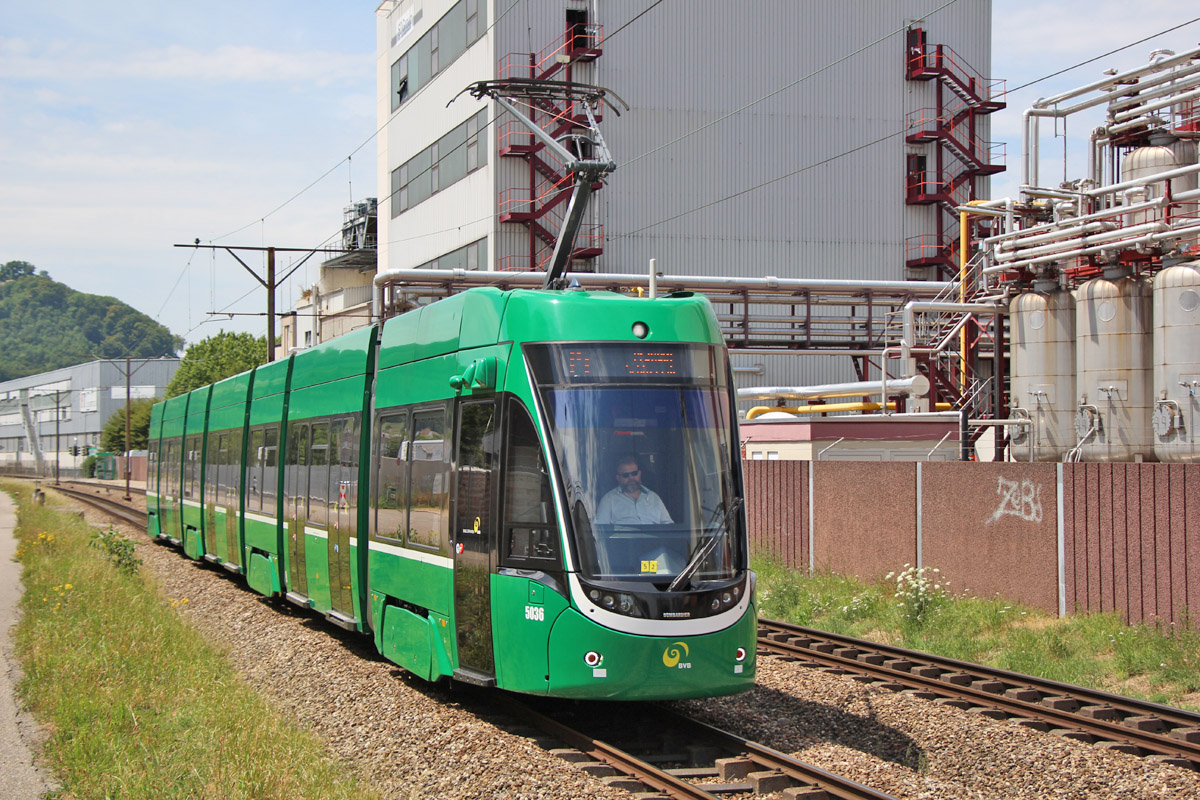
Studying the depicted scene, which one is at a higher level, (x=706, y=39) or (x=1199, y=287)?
(x=706, y=39)

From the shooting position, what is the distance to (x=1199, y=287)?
1714 cm

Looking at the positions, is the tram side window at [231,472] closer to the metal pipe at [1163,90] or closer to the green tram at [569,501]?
the green tram at [569,501]

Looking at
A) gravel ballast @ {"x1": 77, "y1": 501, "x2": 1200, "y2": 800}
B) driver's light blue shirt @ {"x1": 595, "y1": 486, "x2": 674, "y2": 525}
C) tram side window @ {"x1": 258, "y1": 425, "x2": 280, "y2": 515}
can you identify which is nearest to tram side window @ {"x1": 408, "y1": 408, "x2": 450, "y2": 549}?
gravel ballast @ {"x1": 77, "y1": 501, "x2": 1200, "y2": 800}

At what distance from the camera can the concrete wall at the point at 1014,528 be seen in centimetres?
1261

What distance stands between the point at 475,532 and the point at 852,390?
1936cm

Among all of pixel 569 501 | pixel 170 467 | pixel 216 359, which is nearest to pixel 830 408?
pixel 170 467

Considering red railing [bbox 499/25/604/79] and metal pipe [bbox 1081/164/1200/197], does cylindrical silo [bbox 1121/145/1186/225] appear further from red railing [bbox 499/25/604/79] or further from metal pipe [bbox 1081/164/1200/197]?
red railing [bbox 499/25/604/79]

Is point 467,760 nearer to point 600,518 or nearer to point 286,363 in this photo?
point 600,518

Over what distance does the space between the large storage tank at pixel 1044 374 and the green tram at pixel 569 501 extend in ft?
40.6

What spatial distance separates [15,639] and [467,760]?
8.13 meters

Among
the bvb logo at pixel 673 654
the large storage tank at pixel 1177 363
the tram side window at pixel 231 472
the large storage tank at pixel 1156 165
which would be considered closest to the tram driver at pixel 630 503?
the bvb logo at pixel 673 654

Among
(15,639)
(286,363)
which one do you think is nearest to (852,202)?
(286,363)

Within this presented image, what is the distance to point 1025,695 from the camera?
10500 mm

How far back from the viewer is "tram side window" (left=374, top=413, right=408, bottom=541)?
11.0m
